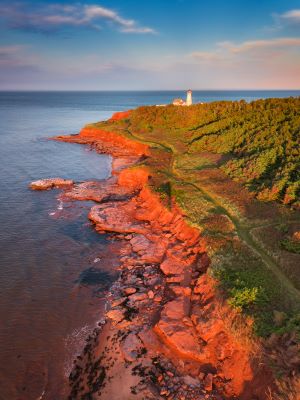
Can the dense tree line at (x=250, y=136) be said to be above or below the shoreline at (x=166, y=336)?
above

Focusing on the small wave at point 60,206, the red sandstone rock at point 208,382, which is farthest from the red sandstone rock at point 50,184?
the red sandstone rock at point 208,382

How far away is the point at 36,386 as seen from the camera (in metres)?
14.3

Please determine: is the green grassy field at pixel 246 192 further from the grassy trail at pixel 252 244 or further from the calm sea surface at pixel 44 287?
the calm sea surface at pixel 44 287

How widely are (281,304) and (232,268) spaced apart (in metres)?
3.64

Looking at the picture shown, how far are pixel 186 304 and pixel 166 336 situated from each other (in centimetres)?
269

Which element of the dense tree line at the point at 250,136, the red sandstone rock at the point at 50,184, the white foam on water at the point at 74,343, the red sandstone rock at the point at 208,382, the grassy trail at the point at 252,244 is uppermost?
the dense tree line at the point at 250,136

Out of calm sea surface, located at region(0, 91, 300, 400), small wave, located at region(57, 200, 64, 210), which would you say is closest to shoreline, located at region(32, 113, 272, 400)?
calm sea surface, located at region(0, 91, 300, 400)

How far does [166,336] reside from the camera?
Answer: 15.8m

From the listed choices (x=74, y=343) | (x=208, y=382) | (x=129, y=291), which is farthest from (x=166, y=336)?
(x=74, y=343)

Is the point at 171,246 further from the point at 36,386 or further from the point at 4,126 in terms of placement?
the point at 4,126

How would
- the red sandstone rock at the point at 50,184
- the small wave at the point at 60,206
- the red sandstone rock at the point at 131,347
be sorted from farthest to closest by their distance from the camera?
1. the red sandstone rock at the point at 50,184
2. the small wave at the point at 60,206
3. the red sandstone rock at the point at 131,347

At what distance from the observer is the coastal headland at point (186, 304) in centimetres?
1344

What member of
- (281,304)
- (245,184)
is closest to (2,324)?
(281,304)

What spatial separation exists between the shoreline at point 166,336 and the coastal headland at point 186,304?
5 centimetres
